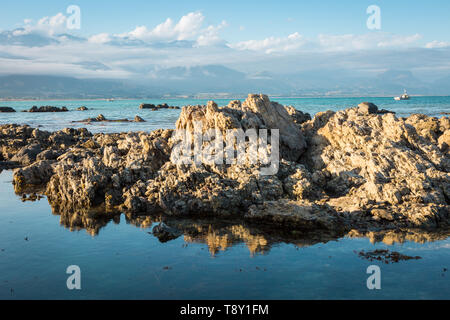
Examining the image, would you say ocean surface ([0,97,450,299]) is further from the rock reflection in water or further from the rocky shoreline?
the rocky shoreline

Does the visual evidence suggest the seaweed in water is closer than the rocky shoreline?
Yes

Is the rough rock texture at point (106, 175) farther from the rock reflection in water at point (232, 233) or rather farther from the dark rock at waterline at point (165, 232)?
the dark rock at waterline at point (165, 232)

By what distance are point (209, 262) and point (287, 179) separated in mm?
10853

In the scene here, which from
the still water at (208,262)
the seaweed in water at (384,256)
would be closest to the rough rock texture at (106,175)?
the still water at (208,262)

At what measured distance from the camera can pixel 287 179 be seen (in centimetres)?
2602

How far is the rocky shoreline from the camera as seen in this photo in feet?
71.0

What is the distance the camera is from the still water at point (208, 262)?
47.8ft

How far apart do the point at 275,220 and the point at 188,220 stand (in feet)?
17.0

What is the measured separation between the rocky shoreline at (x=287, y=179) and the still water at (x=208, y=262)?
162cm

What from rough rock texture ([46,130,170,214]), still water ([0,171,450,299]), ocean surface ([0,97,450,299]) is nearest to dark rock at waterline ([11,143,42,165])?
rough rock texture ([46,130,170,214])

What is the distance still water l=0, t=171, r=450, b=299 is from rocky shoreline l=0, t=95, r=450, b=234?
1.62 meters

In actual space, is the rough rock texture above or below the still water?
above

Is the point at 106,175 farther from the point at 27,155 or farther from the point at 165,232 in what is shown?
the point at 27,155

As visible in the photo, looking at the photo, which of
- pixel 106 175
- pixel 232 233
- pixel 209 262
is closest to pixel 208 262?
pixel 209 262
